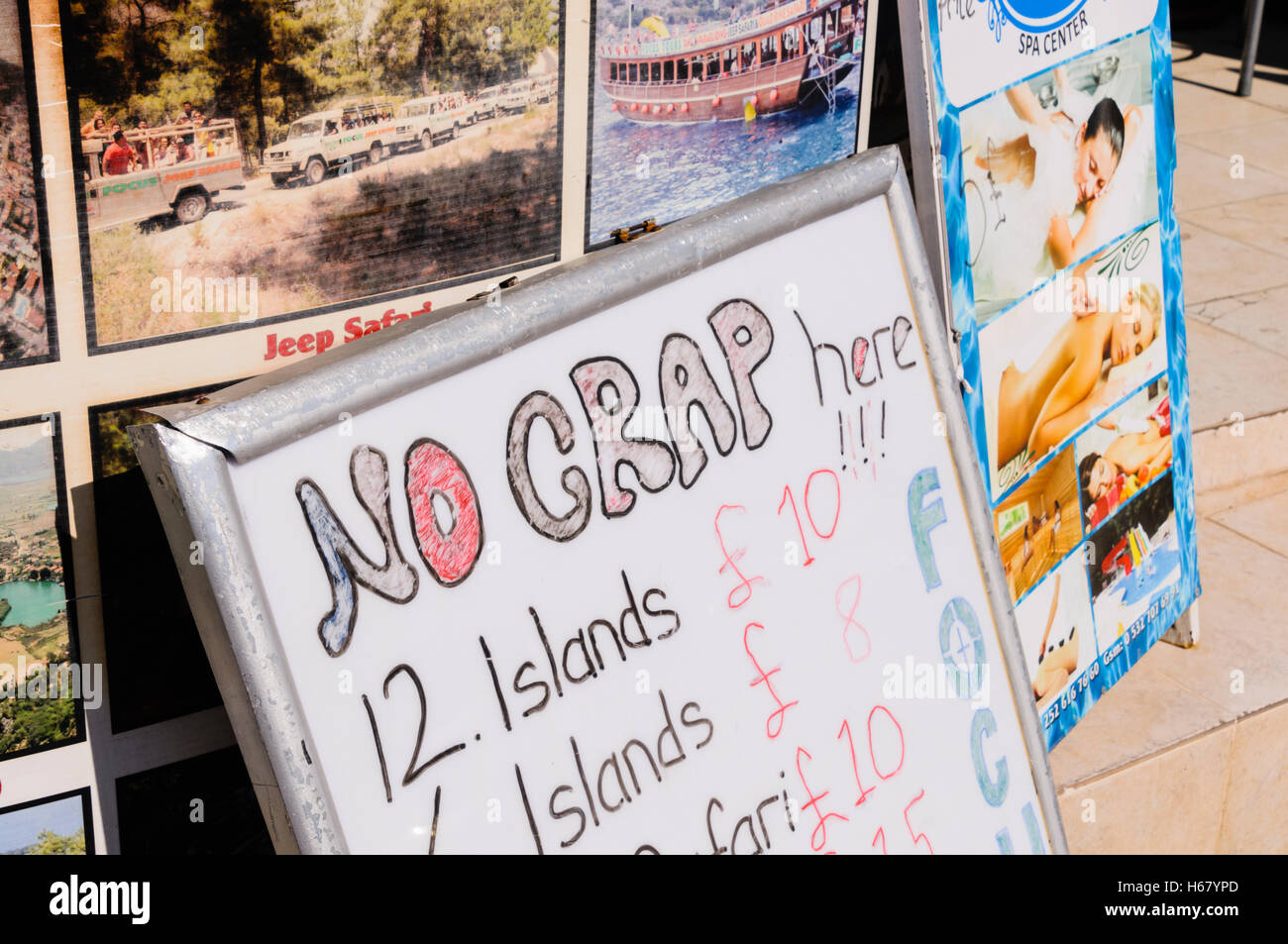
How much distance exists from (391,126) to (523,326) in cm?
37

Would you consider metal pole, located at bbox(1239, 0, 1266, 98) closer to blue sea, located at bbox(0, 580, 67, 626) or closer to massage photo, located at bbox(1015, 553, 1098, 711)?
massage photo, located at bbox(1015, 553, 1098, 711)

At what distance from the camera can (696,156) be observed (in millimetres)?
1682

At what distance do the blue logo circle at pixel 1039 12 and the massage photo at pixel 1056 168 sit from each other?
7 centimetres

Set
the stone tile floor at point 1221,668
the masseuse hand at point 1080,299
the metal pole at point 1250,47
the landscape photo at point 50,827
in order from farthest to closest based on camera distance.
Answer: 1. the metal pole at point 1250,47
2. the stone tile floor at point 1221,668
3. the masseuse hand at point 1080,299
4. the landscape photo at point 50,827

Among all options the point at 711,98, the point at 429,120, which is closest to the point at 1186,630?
the point at 711,98

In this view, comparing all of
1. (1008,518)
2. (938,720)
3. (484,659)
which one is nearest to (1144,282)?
(1008,518)

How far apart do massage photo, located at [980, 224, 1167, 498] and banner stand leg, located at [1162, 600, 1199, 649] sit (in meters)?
0.61

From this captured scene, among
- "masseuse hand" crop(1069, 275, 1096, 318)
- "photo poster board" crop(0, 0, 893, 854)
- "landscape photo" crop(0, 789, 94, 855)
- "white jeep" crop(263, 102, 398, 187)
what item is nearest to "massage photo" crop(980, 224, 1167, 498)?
"masseuse hand" crop(1069, 275, 1096, 318)

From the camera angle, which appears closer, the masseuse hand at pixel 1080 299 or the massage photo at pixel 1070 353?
the massage photo at pixel 1070 353

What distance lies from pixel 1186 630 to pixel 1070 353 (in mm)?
928

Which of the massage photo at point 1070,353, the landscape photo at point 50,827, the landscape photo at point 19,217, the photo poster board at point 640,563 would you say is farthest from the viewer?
the massage photo at point 1070,353

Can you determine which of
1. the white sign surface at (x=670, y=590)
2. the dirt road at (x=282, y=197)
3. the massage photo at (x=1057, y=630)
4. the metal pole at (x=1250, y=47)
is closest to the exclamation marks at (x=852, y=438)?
the white sign surface at (x=670, y=590)

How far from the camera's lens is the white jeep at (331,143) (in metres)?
1.30

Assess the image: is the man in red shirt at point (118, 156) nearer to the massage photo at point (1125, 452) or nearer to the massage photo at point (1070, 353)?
the massage photo at point (1070, 353)
